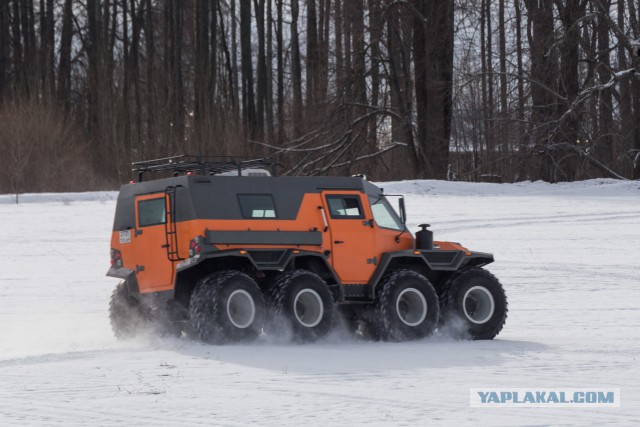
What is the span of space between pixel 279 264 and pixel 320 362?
1.58 meters

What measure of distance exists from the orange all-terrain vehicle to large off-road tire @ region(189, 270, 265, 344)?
0.03ft

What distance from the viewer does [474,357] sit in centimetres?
1216

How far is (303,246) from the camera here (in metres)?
13.1

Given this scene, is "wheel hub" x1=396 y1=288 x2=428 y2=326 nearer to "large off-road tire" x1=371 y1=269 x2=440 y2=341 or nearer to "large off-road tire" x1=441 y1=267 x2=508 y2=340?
"large off-road tire" x1=371 y1=269 x2=440 y2=341

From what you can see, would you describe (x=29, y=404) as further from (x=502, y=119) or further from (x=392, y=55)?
(x=392, y=55)

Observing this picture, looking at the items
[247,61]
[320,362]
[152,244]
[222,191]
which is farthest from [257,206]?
[247,61]

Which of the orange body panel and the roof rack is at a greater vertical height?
the roof rack

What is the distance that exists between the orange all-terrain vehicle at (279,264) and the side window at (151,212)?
14 mm

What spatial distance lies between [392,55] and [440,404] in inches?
1249

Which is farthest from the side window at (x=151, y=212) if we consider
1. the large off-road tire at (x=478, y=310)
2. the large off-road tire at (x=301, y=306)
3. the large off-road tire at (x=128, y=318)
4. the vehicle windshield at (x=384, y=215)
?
the large off-road tire at (x=478, y=310)

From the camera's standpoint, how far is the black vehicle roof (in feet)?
41.7

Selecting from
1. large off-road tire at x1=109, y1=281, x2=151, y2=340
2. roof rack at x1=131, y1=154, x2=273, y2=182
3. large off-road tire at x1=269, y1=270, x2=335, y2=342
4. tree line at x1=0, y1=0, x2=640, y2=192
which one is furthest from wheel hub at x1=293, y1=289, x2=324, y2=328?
tree line at x1=0, y1=0, x2=640, y2=192

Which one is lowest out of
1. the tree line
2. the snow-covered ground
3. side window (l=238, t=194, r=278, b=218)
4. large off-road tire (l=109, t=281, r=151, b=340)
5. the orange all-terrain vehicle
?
the snow-covered ground

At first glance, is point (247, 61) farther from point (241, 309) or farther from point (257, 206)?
point (241, 309)
